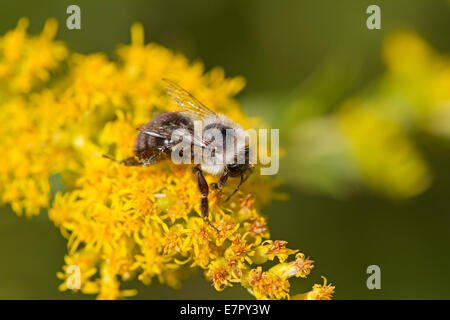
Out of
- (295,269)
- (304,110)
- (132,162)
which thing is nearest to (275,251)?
(295,269)

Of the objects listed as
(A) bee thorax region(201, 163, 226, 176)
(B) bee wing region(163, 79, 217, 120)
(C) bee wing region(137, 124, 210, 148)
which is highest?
(B) bee wing region(163, 79, 217, 120)

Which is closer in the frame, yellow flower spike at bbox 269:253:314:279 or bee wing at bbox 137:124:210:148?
yellow flower spike at bbox 269:253:314:279

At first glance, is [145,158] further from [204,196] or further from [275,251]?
[275,251]

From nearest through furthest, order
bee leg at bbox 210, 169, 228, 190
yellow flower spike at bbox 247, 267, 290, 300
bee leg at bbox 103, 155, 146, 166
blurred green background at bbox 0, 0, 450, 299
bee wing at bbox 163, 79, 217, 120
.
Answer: yellow flower spike at bbox 247, 267, 290, 300 → bee leg at bbox 210, 169, 228, 190 → bee leg at bbox 103, 155, 146, 166 → bee wing at bbox 163, 79, 217, 120 → blurred green background at bbox 0, 0, 450, 299

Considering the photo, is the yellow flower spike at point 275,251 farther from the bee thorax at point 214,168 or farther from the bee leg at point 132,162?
the bee leg at point 132,162

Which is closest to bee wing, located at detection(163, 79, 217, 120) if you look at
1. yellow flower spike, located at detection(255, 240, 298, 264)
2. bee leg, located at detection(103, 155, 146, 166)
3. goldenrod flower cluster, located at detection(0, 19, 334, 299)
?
goldenrod flower cluster, located at detection(0, 19, 334, 299)

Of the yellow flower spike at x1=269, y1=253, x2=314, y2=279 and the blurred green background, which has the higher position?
the blurred green background

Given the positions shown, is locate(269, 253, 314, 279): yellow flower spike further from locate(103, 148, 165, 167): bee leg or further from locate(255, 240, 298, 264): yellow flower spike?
locate(103, 148, 165, 167): bee leg
